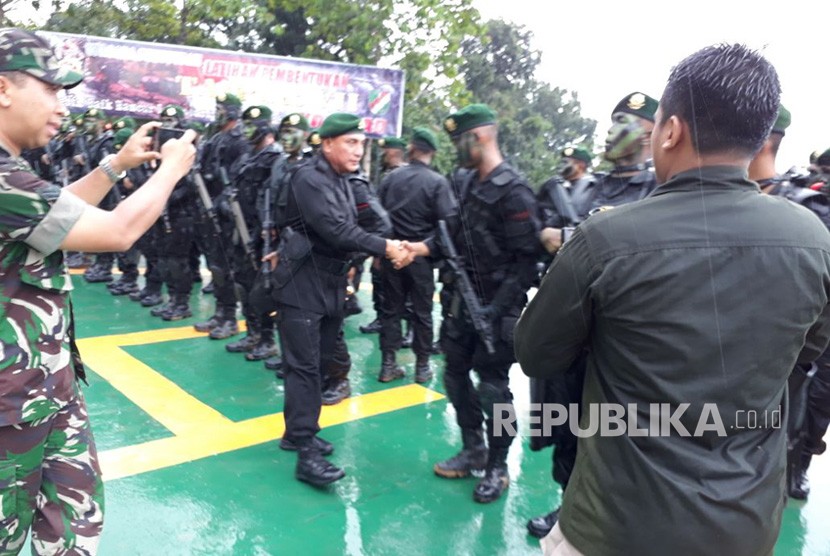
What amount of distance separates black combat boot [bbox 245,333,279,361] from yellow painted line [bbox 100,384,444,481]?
3.77ft

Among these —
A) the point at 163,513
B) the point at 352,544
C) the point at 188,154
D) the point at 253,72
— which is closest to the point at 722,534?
the point at 188,154

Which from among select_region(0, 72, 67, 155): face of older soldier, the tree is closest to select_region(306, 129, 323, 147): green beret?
select_region(0, 72, 67, 155): face of older soldier

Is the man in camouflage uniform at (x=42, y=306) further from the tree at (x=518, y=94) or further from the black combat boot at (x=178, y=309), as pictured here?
the tree at (x=518, y=94)

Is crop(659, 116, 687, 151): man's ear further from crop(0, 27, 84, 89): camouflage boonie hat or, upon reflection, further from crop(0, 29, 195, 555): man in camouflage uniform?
crop(0, 27, 84, 89): camouflage boonie hat

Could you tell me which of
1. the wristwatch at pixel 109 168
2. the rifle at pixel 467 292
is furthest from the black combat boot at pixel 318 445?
the wristwatch at pixel 109 168

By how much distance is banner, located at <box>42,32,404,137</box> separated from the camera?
34.4ft

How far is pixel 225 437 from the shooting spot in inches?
150

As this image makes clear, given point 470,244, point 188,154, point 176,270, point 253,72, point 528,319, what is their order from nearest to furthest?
point 528,319 < point 188,154 < point 470,244 < point 176,270 < point 253,72

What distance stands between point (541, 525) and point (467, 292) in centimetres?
120

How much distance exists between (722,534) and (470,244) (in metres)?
2.14

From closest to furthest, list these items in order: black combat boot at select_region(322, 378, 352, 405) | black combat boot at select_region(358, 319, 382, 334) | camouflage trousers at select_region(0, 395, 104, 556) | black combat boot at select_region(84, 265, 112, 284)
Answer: camouflage trousers at select_region(0, 395, 104, 556)
black combat boot at select_region(322, 378, 352, 405)
black combat boot at select_region(358, 319, 382, 334)
black combat boot at select_region(84, 265, 112, 284)

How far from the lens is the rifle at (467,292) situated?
3.05m

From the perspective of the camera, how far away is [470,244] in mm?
3225

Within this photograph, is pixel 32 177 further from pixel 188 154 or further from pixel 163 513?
pixel 163 513
